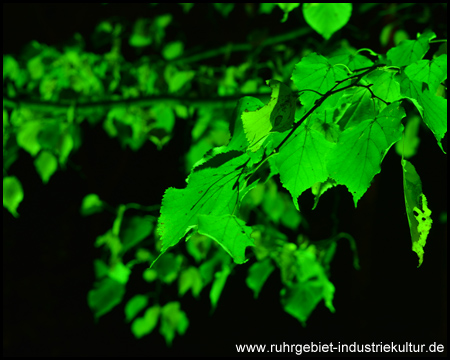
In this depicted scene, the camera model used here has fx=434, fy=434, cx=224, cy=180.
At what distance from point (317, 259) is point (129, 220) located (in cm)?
56

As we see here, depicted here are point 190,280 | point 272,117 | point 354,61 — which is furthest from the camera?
point 190,280

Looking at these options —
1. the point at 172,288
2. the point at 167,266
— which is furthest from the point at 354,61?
the point at 172,288

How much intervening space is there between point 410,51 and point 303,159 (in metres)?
0.24

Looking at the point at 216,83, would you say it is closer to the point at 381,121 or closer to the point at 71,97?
the point at 71,97

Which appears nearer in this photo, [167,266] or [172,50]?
[167,266]

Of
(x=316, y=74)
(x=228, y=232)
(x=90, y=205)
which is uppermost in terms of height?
(x=316, y=74)

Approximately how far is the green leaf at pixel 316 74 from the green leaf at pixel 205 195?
12 centimetres

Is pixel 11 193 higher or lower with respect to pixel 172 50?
lower

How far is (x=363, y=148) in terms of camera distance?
17.8 inches

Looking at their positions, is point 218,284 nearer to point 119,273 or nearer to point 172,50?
point 119,273

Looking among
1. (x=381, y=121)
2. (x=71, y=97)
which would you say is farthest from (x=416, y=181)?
(x=71, y=97)

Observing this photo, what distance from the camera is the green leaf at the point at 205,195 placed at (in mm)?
458

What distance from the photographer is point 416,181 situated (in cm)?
44

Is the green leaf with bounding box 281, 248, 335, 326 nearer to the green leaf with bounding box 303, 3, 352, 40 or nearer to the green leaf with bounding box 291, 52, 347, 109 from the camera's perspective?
the green leaf with bounding box 303, 3, 352, 40
